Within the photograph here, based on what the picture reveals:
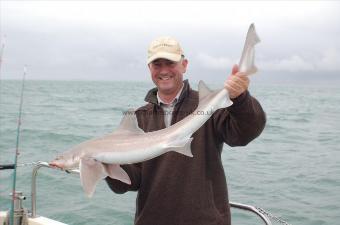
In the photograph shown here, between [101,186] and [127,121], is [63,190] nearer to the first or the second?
[101,186]

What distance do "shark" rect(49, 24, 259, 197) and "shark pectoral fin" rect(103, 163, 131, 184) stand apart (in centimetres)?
5

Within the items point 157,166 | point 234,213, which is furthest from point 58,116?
point 157,166

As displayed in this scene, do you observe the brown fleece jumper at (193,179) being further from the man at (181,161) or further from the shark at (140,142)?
the shark at (140,142)

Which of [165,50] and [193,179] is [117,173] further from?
[165,50]

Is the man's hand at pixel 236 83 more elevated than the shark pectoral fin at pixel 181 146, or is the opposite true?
the man's hand at pixel 236 83

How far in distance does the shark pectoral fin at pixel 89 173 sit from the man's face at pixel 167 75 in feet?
2.83

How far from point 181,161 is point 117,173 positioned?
0.51 meters

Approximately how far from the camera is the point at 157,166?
3.61 m

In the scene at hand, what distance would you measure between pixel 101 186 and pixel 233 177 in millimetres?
4294

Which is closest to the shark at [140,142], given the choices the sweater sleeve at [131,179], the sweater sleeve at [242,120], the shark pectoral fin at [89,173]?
the shark pectoral fin at [89,173]

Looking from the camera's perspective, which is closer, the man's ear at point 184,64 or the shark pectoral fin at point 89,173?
the shark pectoral fin at point 89,173

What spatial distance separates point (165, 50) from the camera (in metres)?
3.63

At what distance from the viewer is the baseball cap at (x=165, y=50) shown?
11.9 ft

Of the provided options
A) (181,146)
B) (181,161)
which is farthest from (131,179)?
(181,146)
